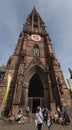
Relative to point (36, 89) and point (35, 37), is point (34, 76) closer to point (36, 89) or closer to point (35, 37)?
point (36, 89)

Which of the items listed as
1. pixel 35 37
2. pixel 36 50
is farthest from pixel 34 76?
pixel 35 37

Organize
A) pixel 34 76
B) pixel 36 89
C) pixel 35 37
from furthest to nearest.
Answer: pixel 35 37 → pixel 36 89 → pixel 34 76

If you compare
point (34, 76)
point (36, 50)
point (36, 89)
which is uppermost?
point (36, 50)

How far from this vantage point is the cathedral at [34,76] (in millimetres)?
20172

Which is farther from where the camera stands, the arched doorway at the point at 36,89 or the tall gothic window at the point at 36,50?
the tall gothic window at the point at 36,50

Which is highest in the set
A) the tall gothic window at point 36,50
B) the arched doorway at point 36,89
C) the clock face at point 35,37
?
the clock face at point 35,37

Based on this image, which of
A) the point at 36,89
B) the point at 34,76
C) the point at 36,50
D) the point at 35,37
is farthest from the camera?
the point at 35,37

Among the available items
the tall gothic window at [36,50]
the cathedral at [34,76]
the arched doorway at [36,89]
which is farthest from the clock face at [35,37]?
the arched doorway at [36,89]

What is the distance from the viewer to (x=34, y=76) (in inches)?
997

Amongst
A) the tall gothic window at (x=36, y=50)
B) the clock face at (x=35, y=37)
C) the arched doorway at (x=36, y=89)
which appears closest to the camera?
the arched doorway at (x=36, y=89)

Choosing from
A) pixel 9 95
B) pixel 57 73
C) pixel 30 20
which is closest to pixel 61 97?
pixel 57 73

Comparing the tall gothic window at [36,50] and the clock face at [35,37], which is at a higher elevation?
the clock face at [35,37]

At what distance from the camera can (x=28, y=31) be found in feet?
100

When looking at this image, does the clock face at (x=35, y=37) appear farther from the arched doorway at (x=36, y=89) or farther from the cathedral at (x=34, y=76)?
the arched doorway at (x=36, y=89)
